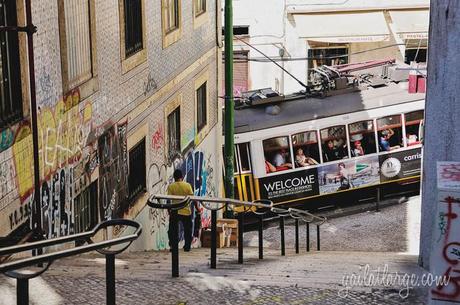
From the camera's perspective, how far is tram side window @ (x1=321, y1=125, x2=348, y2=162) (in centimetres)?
1975

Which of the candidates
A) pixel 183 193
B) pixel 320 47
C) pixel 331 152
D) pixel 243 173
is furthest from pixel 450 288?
pixel 320 47

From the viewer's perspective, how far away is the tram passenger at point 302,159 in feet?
63.9

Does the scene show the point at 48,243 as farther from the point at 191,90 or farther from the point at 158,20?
the point at 191,90

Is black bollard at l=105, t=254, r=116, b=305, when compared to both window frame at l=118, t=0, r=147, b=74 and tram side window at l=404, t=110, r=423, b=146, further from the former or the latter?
tram side window at l=404, t=110, r=423, b=146

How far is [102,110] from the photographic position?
438 inches

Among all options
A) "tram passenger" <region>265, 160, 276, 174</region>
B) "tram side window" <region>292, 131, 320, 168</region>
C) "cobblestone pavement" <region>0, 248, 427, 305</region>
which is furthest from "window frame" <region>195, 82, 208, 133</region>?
"cobblestone pavement" <region>0, 248, 427, 305</region>

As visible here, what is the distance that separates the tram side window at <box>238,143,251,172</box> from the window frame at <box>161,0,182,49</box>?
13.5 feet

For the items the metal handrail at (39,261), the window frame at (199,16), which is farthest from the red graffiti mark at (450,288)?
the window frame at (199,16)

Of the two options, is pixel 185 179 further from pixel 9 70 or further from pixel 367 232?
pixel 9 70

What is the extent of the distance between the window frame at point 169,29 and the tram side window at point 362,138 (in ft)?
19.2

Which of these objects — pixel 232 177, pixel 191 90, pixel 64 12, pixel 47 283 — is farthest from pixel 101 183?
pixel 232 177

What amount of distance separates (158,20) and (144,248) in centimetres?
363

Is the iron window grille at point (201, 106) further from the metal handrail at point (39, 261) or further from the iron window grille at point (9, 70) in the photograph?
the metal handrail at point (39, 261)

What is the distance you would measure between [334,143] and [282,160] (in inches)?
53.0
